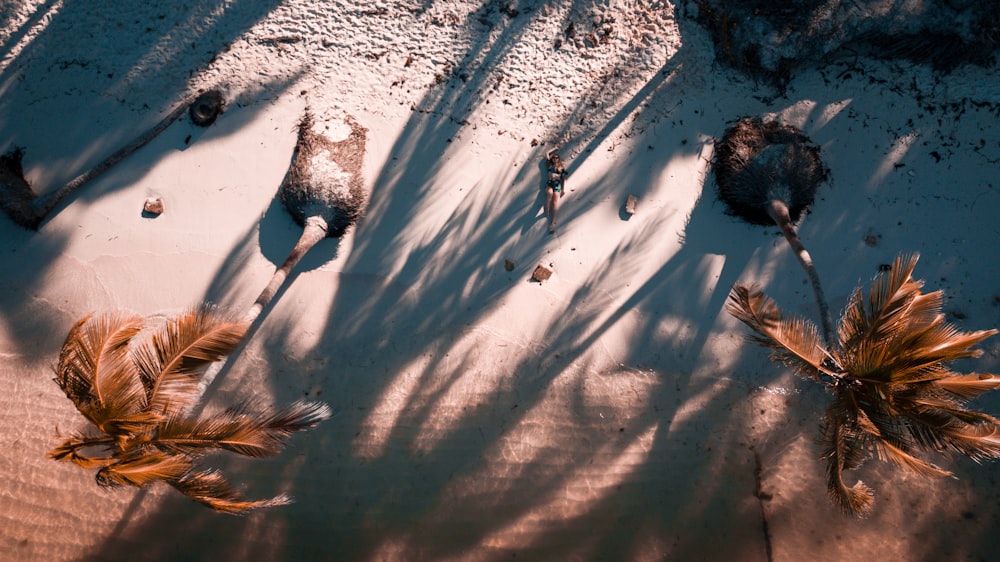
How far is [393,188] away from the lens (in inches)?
312

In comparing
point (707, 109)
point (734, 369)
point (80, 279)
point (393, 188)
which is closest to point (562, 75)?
point (707, 109)

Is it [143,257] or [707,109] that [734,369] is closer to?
[707,109]

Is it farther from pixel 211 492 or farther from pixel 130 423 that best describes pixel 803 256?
pixel 130 423

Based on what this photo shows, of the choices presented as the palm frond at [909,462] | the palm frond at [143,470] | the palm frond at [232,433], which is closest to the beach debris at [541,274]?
the palm frond at [232,433]

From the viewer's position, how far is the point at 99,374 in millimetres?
5727

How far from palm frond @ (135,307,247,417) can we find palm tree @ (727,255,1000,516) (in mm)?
5463

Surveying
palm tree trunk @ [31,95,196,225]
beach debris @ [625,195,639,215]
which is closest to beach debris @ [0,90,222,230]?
palm tree trunk @ [31,95,196,225]

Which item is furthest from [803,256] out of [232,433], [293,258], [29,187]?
[29,187]

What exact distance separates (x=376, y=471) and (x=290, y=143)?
4.69 meters

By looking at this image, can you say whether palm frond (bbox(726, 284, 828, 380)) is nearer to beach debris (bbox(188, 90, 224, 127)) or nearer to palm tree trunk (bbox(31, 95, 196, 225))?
beach debris (bbox(188, 90, 224, 127))

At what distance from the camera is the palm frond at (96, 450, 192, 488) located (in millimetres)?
5520

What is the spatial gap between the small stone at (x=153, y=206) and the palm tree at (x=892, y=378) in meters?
7.51

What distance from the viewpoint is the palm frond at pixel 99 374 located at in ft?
18.5

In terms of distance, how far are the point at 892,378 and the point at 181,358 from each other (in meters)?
7.08
